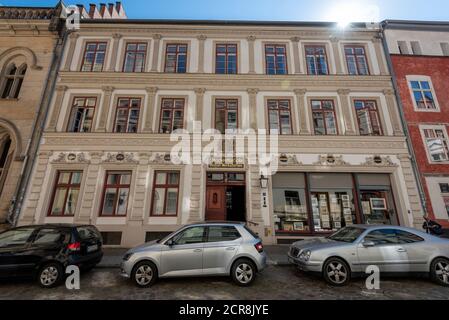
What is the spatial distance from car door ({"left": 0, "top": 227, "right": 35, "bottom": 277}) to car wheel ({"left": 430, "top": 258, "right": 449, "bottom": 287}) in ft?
35.5

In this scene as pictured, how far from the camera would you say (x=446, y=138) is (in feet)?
37.2

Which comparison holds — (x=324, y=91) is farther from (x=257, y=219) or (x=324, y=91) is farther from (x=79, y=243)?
(x=79, y=243)

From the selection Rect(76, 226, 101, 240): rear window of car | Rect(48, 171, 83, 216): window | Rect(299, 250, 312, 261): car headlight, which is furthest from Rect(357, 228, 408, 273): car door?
Rect(48, 171, 83, 216): window

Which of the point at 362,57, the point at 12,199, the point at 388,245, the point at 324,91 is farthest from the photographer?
the point at 362,57

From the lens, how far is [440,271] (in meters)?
5.60

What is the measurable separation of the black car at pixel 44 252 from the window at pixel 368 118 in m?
13.5

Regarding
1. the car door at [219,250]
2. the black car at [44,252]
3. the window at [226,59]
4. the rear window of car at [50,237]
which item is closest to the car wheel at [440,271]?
the car door at [219,250]

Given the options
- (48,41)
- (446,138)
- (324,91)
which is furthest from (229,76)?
(446,138)

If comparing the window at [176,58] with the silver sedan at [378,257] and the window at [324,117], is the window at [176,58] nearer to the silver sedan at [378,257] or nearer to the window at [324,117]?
the window at [324,117]

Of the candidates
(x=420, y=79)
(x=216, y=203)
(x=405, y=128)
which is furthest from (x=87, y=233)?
(x=420, y=79)

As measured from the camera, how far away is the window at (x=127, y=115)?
11602 mm

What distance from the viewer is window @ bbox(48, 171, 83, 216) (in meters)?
10.3

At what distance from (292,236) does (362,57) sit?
38.7 ft

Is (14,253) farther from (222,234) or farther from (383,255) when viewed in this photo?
(383,255)
